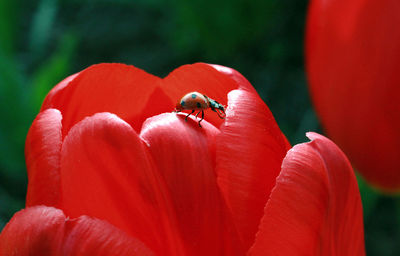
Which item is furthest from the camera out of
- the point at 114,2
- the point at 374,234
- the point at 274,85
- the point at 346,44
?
the point at 114,2

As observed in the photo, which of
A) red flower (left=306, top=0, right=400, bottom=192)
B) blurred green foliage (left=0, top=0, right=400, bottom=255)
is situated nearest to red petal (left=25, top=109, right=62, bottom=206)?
red flower (left=306, top=0, right=400, bottom=192)

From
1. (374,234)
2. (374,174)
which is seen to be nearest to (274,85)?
(374,234)

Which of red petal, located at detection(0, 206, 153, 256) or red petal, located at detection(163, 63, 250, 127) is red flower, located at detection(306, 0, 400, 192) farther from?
red petal, located at detection(0, 206, 153, 256)

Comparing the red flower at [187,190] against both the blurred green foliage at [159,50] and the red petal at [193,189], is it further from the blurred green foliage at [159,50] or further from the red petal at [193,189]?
the blurred green foliage at [159,50]

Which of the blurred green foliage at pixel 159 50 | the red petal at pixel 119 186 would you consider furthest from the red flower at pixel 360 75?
the red petal at pixel 119 186

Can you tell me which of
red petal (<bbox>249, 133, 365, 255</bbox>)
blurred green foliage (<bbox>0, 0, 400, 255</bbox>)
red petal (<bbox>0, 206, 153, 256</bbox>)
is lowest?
blurred green foliage (<bbox>0, 0, 400, 255</bbox>)

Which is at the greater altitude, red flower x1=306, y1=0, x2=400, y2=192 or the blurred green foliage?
red flower x1=306, y1=0, x2=400, y2=192

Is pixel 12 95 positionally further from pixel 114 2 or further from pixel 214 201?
pixel 214 201

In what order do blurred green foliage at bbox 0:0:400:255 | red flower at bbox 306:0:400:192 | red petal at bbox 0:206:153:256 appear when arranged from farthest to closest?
1. blurred green foliage at bbox 0:0:400:255
2. red flower at bbox 306:0:400:192
3. red petal at bbox 0:206:153:256
